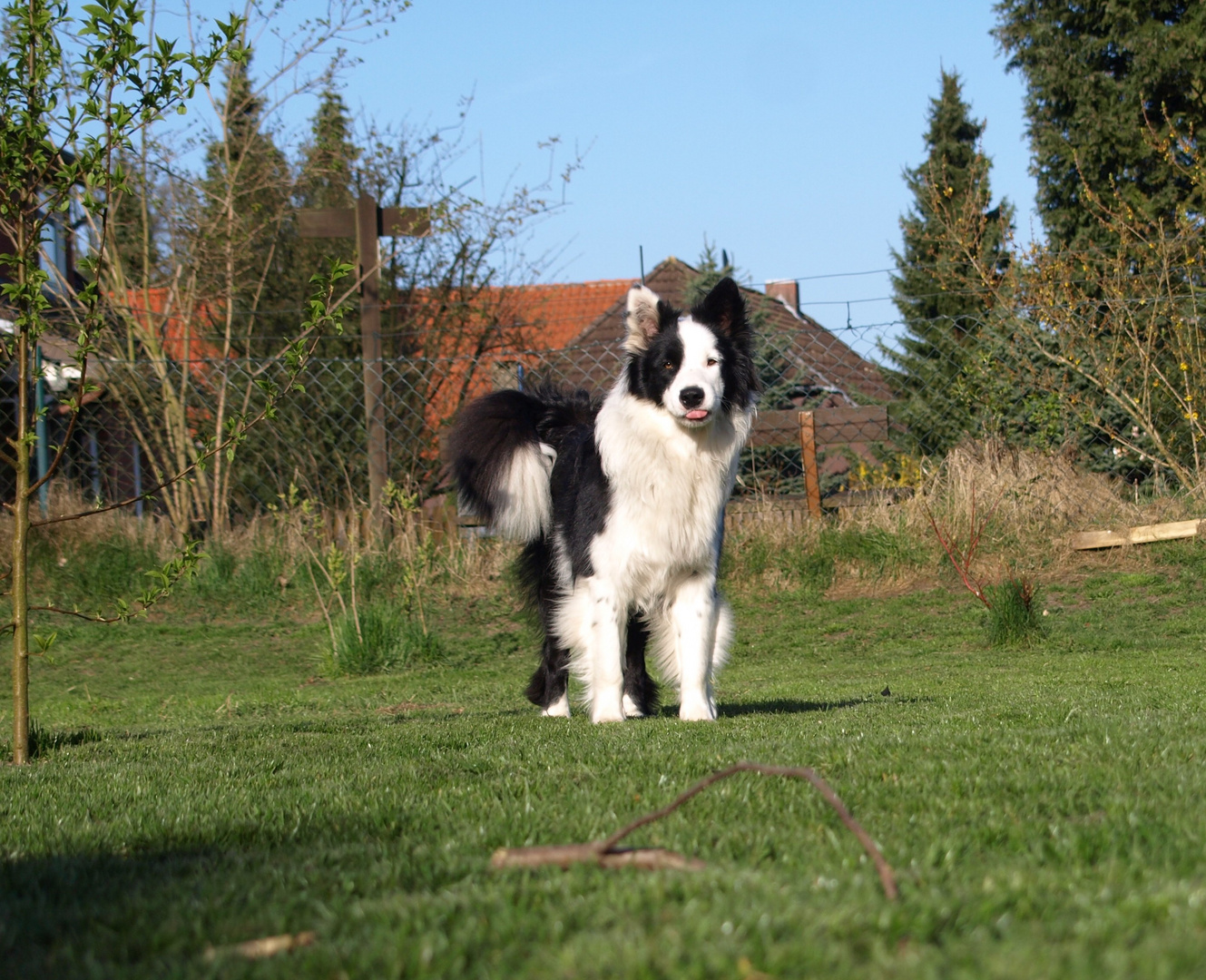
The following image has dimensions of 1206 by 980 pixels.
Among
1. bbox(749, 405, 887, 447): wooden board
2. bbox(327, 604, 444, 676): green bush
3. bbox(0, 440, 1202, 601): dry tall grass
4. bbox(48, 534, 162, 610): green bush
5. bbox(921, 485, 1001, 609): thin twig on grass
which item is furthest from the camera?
bbox(749, 405, 887, 447): wooden board

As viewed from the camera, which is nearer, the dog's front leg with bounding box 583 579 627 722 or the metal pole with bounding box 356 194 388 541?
the dog's front leg with bounding box 583 579 627 722

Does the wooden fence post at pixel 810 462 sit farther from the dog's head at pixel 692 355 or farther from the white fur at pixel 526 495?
the dog's head at pixel 692 355

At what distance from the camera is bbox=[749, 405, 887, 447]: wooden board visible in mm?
13445

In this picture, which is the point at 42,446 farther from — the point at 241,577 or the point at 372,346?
the point at 372,346

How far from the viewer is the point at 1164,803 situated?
2.81 meters

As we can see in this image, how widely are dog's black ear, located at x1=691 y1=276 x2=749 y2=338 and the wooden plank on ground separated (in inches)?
264

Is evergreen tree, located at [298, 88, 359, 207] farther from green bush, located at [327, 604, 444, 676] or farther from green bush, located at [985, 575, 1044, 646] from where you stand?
green bush, located at [985, 575, 1044, 646]

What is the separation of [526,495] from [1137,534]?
7.20 metres

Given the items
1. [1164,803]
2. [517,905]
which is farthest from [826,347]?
[517,905]

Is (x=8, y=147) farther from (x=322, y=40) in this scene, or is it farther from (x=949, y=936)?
(x=322, y=40)

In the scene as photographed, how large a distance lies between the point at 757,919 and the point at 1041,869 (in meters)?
0.71

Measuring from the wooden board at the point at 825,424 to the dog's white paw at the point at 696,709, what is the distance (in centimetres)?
774

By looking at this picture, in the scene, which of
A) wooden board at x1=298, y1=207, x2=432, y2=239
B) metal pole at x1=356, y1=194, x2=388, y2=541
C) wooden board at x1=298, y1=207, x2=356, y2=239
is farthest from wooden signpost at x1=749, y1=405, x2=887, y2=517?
wooden board at x1=298, y1=207, x2=356, y2=239

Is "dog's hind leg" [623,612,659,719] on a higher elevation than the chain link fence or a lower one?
lower
